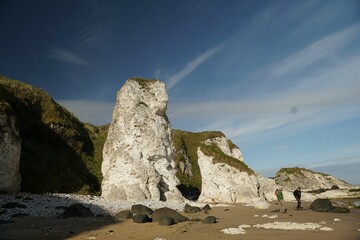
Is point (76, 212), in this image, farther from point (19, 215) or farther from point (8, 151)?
point (8, 151)

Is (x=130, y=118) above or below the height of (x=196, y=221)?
above

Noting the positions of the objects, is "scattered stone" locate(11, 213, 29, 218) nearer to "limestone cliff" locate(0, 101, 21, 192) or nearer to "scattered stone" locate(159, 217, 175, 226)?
"scattered stone" locate(159, 217, 175, 226)

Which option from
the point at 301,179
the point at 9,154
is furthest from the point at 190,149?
the point at 9,154

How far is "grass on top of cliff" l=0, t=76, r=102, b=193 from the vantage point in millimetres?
33938

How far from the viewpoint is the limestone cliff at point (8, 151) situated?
27.0 meters

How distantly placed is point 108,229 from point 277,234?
842 centimetres

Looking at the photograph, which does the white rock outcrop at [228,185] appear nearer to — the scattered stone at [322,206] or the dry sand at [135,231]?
the scattered stone at [322,206]

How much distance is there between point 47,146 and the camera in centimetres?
3744

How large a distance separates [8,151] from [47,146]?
1001cm

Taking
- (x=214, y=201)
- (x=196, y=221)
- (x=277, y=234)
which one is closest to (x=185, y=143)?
(x=214, y=201)

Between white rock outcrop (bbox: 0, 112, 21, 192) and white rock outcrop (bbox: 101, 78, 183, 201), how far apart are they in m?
9.01

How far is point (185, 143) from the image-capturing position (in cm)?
6456

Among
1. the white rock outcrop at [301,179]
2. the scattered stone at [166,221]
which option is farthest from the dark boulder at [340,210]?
the white rock outcrop at [301,179]

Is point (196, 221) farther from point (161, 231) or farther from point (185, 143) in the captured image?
point (185, 143)
